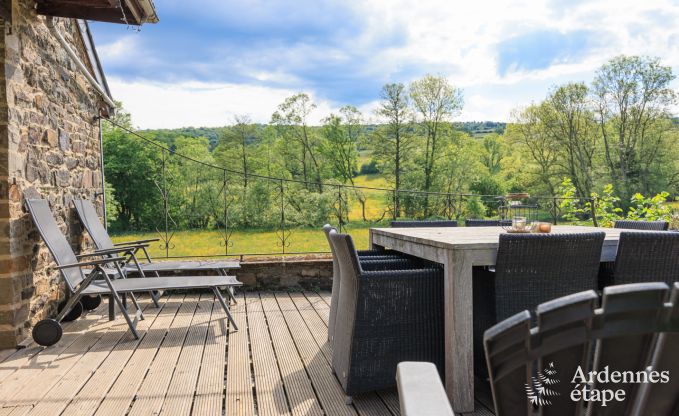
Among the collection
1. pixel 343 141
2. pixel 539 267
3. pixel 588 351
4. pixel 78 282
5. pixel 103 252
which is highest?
pixel 343 141

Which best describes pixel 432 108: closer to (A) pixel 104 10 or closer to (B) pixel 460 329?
(A) pixel 104 10

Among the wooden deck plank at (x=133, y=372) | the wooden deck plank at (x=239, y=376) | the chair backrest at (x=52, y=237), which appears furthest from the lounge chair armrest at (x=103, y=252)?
the wooden deck plank at (x=239, y=376)

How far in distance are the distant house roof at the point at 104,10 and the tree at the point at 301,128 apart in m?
15.4

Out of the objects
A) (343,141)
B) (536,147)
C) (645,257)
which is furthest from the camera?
(536,147)

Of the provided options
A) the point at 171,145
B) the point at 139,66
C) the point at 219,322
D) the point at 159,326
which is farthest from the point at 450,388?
the point at 139,66

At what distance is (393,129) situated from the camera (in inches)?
802

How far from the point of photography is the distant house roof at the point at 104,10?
378cm

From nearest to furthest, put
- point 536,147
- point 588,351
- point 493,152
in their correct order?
point 588,351
point 536,147
point 493,152

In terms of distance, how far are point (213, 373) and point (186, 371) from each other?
0.17 m

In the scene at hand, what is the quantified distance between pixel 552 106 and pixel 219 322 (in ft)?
74.3

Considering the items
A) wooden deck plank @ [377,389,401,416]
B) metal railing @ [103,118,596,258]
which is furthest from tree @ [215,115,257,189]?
wooden deck plank @ [377,389,401,416]

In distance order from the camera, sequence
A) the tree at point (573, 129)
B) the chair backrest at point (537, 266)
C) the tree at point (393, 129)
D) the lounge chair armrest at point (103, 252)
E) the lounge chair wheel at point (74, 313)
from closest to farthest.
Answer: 1. the chair backrest at point (537, 266)
2. the lounge chair armrest at point (103, 252)
3. the lounge chair wheel at point (74, 313)
4. the tree at point (393, 129)
5. the tree at point (573, 129)

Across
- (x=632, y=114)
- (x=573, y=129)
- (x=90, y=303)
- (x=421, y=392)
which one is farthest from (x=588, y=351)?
(x=573, y=129)

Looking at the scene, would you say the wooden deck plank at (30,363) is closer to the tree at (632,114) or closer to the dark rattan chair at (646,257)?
the dark rattan chair at (646,257)
